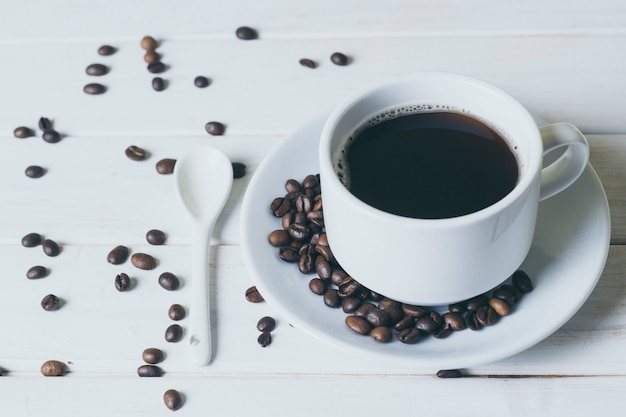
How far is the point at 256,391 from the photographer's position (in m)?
1.15

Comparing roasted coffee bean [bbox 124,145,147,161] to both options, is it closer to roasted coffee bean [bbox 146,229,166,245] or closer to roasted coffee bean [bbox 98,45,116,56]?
roasted coffee bean [bbox 146,229,166,245]

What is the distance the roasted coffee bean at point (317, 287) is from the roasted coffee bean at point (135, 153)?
484mm

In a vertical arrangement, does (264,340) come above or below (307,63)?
below

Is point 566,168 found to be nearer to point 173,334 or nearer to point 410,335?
point 410,335

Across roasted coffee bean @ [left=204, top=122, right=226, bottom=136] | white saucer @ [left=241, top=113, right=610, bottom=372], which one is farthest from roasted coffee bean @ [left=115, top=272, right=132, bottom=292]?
roasted coffee bean @ [left=204, top=122, right=226, bottom=136]

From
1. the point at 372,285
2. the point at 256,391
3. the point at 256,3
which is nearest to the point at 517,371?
the point at 372,285

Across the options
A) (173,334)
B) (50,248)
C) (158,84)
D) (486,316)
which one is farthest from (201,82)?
(486,316)

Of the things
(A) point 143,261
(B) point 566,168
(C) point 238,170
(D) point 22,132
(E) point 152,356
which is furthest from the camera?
(D) point 22,132

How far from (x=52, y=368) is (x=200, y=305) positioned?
23cm

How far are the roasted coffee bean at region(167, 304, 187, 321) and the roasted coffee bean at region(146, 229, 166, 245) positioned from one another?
14 cm

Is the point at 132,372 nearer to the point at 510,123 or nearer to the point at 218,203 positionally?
the point at 218,203

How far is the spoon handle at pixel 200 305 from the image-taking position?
1.16m

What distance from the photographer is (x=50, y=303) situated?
4.11 feet

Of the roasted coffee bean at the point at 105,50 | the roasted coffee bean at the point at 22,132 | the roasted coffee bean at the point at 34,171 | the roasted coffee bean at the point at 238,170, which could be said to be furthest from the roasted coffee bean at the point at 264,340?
the roasted coffee bean at the point at 105,50
